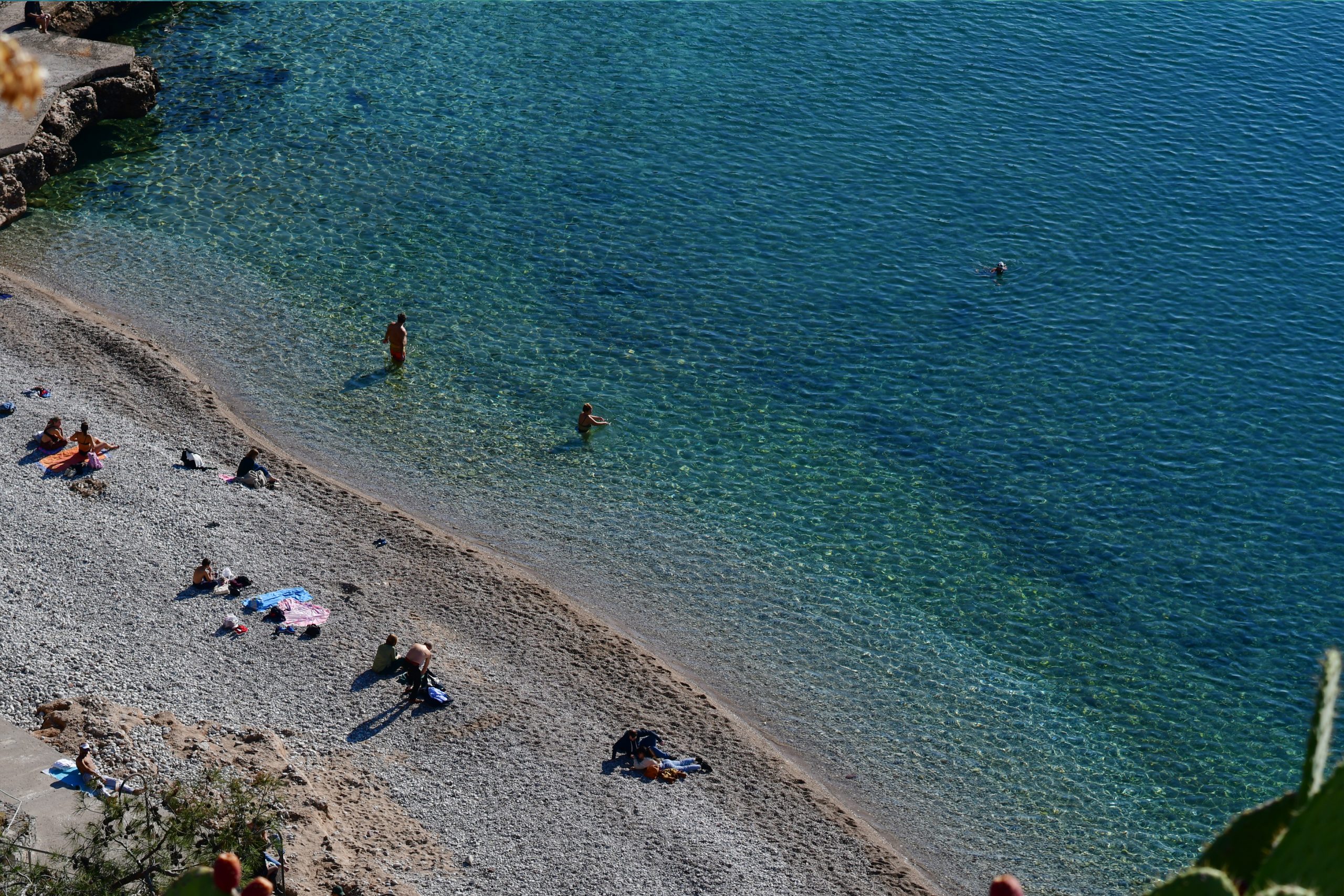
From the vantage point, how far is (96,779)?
19031 mm

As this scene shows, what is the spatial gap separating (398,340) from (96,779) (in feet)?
57.3

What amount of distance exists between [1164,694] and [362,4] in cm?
4363

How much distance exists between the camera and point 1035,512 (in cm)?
3125

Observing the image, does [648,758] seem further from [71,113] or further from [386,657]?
[71,113]

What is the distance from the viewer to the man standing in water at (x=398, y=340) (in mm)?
34312

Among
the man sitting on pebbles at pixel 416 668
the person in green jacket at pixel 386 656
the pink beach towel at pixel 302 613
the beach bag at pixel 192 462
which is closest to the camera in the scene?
the man sitting on pebbles at pixel 416 668

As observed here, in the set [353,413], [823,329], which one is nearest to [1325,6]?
[823,329]

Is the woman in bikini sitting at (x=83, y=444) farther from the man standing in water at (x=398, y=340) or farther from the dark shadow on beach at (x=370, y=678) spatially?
the dark shadow on beach at (x=370, y=678)

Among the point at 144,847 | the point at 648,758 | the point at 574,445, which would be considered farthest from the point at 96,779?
the point at 574,445

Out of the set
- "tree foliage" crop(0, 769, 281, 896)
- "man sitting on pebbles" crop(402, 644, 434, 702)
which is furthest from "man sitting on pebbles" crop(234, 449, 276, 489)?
"tree foliage" crop(0, 769, 281, 896)

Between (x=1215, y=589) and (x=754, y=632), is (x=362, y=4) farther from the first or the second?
(x=1215, y=589)

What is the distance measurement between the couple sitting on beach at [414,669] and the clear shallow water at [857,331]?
5.43 m

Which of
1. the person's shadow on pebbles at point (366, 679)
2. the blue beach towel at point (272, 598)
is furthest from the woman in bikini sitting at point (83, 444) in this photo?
the person's shadow on pebbles at point (366, 679)

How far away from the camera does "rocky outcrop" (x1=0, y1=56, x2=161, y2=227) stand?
38625 mm
